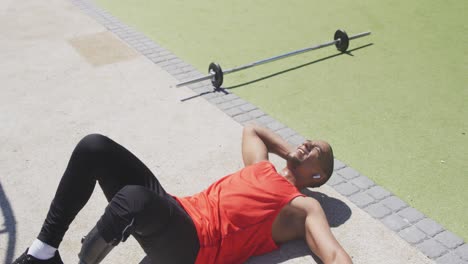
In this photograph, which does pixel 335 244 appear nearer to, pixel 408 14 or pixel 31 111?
pixel 31 111

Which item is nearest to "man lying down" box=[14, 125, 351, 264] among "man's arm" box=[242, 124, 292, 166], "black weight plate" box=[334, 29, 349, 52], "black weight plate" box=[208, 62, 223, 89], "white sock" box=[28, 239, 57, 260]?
"white sock" box=[28, 239, 57, 260]

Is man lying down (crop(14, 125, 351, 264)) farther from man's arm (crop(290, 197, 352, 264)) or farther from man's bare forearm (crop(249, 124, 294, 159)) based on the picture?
man's bare forearm (crop(249, 124, 294, 159))

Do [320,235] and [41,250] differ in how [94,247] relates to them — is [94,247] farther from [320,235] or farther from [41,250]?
[320,235]

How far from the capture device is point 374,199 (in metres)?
3.66

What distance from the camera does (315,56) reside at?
6.09m

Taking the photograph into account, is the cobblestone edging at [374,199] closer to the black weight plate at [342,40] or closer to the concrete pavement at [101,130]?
the concrete pavement at [101,130]

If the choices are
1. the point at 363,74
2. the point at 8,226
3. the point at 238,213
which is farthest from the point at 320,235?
the point at 363,74

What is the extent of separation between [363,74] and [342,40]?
656mm

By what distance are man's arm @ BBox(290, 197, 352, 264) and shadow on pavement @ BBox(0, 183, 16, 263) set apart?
6.14 feet

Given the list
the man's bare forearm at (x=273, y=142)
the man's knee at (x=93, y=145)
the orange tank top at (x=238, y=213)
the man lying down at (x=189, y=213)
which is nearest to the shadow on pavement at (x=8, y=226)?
the man lying down at (x=189, y=213)

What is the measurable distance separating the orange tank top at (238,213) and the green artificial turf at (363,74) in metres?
1.33

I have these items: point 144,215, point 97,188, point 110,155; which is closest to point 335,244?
point 144,215

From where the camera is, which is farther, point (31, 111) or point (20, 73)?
point (20, 73)

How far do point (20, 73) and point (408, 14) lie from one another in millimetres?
5686
